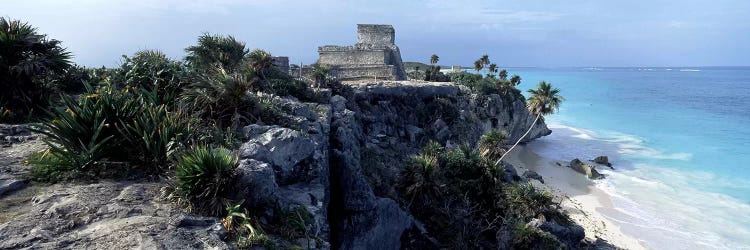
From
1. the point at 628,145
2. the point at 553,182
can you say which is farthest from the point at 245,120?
the point at 628,145

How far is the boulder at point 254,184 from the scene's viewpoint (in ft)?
18.0

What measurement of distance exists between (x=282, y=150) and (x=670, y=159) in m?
37.7

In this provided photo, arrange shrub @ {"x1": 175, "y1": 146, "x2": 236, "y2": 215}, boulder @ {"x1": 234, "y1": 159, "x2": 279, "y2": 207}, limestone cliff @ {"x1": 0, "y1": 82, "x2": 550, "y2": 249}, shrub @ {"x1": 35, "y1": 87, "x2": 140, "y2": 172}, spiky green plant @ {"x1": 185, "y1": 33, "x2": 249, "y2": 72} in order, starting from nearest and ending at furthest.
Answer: limestone cliff @ {"x1": 0, "y1": 82, "x2": 550, "y2": 249} < shrub @ {"x1": 175, "y1": 146, "x2": 236, "y2": 215} < boulder @ {"x1": 234, "y1": 159, "x2": 279, "y2": 207} < shrub @ {"x1": 35, "y1": 87, "x2": 140, "y2": 172} < spiky green plant @ {"x1": 185, "y1": 33, "x2": 249, "y2": 72}

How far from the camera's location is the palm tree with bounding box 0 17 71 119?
360 inches

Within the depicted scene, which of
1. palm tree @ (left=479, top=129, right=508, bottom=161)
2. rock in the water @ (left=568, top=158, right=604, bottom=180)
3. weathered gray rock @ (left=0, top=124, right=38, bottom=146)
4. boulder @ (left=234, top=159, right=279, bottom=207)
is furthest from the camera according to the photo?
rock in the water @ (left=568, top=158, right=604, bottom=180)

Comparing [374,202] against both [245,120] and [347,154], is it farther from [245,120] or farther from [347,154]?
[245,120]

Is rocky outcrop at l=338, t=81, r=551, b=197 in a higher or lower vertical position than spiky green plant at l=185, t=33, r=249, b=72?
lower

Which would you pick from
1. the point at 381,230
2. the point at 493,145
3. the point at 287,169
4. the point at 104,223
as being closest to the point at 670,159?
the point at 493,145


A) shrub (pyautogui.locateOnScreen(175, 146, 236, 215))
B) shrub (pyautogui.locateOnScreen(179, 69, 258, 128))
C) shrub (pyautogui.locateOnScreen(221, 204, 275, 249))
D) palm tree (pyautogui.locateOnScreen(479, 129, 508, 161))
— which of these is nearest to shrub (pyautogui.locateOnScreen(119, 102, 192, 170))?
shrub (pyautogui.locateOnScreen(175, 146, 236, 215))

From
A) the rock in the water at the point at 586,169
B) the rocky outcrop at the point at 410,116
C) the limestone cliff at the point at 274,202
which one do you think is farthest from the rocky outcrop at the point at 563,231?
the rock in the water at the point at 586,169

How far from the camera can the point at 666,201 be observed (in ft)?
78.5

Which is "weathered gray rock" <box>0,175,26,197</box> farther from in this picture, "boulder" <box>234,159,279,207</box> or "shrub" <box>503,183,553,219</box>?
"shrub" <box>503,183,553,219</box>

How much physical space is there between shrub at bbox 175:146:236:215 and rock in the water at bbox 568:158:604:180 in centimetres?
2733

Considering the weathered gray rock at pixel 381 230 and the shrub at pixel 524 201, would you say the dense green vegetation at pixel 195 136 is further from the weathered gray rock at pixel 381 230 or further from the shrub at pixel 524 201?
the weathered gray rock at pixel 381 230
